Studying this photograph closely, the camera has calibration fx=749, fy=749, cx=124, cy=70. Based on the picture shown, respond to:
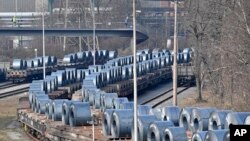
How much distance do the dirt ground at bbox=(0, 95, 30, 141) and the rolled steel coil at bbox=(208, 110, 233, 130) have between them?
1440cm

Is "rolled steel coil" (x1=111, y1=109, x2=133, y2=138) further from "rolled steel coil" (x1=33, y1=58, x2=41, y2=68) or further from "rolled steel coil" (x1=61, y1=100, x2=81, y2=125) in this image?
"rolled steel coil" (x1=33, y1=58, x2=41, y2=68)

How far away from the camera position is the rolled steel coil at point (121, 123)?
1101 inches

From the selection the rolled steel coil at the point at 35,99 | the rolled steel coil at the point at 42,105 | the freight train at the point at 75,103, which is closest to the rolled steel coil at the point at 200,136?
the freight train at the point at 75,103

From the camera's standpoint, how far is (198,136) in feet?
71.9

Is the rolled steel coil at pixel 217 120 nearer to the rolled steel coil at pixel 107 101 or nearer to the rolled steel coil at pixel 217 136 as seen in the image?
the rolled steel coil at pixel 217 136

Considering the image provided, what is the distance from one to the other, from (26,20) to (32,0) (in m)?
11.7

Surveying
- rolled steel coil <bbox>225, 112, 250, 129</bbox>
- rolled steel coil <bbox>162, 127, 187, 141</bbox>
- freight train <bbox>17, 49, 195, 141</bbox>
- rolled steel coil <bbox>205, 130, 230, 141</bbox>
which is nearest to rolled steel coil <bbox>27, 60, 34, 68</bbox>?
freight train <bbox>17, 49, 195, 141</bbox>

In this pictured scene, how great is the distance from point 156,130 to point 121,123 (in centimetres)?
369

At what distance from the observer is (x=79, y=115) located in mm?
32969

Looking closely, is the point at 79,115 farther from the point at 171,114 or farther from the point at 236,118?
the point at 236,118

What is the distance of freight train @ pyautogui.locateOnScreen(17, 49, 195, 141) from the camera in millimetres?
31509

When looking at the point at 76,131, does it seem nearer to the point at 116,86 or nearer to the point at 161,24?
the point at 116,86

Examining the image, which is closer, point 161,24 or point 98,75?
point 98,75

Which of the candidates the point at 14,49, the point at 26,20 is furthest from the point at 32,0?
the point at 14,49
